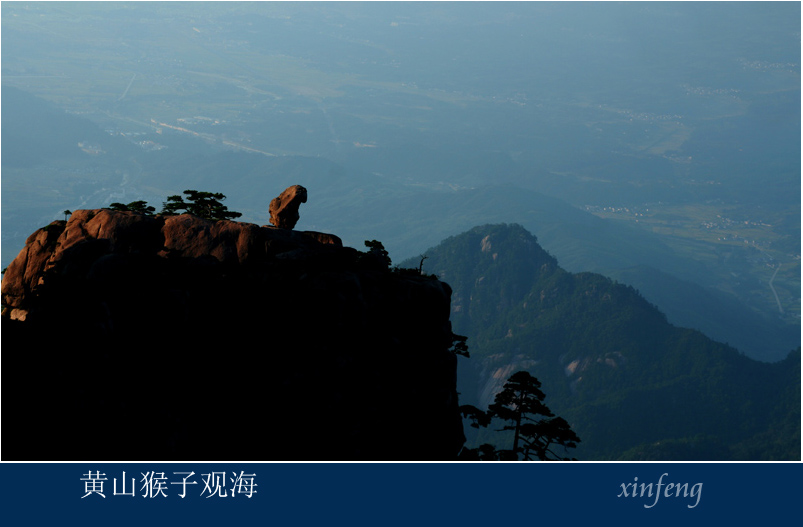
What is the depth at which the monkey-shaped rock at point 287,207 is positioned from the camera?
47.2 metres

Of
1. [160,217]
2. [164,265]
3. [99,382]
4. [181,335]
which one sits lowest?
[99,382]

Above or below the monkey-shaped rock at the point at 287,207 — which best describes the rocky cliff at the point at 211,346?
below

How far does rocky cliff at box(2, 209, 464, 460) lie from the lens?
3591 centimetres

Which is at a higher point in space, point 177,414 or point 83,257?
point 83,257

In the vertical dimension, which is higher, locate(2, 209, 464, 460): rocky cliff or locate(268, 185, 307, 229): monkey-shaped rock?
locate(268, 185, 307, 229): monkey-shaped rock

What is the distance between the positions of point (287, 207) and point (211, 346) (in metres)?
11.3

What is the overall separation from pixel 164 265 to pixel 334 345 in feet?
32.3

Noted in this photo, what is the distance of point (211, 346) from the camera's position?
129 ft

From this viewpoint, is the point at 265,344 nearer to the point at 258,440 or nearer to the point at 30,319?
the point at 258,440

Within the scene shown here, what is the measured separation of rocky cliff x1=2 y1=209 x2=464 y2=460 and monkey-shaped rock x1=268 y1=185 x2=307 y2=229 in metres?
3.58

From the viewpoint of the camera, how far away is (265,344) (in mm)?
40375

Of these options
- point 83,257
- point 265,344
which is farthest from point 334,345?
point 83,257

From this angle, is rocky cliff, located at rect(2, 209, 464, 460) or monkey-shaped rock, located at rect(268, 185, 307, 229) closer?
rocky cliff, located at rect(2, 209, 464, 460)

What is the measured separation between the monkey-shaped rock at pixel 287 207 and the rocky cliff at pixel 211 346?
3.58 m
